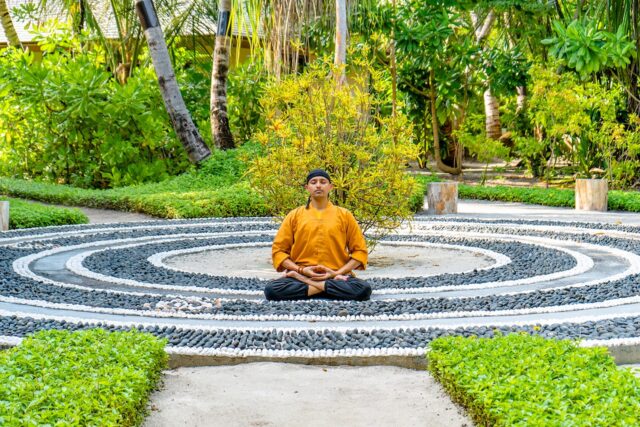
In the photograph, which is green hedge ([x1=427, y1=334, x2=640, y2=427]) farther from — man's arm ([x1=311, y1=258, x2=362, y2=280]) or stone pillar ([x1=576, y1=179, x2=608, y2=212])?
stone pillar ([x1=576, y1=179, x2=608, y2=212])

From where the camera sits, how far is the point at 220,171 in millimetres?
17297

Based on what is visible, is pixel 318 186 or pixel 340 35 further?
pixel 340 35

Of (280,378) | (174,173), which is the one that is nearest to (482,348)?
(280,378)

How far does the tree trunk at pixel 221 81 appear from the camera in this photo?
57.5ft

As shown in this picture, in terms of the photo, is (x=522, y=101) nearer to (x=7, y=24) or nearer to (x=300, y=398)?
(x=7, y=24)

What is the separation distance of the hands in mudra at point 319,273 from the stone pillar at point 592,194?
9182 millimetres

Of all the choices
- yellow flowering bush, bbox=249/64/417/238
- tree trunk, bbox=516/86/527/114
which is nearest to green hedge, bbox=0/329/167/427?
yellow flowering bush, bbox=249/64/417/238

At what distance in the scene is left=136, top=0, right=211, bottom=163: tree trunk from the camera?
16.7 m

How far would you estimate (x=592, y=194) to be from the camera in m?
15.4

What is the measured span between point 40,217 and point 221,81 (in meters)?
5.63

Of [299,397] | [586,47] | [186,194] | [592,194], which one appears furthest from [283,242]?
[592,194]

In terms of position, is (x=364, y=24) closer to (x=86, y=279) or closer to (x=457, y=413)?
(x=86, y=279)

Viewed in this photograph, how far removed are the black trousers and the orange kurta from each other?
0.52ft

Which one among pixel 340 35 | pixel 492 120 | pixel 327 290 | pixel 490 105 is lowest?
pixel 327 290
